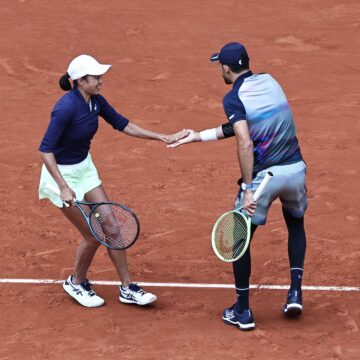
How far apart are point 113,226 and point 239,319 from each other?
1341mm

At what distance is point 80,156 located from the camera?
31.3ft

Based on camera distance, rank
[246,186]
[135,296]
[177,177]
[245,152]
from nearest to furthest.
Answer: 1. [245,152]
2. [246,186]
3. [135,296]
4. [177,177]

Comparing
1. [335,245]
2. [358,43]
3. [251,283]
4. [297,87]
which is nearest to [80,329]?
[251,283]

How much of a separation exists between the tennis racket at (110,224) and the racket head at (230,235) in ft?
2.44

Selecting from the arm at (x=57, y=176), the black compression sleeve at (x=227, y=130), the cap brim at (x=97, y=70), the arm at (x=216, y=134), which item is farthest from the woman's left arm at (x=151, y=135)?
the arm at (x=57, y=176)

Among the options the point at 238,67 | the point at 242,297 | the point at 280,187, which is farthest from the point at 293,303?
the point at 238,67

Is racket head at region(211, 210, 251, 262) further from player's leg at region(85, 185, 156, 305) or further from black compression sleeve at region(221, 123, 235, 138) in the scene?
player's leg at region(85, 185, 156, 305)

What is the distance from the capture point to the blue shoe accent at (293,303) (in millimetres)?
9328

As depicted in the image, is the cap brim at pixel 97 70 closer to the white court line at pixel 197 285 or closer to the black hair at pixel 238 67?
the black hair at pixel 238 67

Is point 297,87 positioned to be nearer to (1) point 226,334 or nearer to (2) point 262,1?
(2) point 262,1

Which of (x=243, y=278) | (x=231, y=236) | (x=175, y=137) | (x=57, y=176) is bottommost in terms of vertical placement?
(x=243, y=278)

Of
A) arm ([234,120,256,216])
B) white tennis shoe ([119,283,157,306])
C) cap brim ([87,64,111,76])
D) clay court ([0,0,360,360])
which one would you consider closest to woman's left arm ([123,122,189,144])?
cap brim ([87,64,111,76])

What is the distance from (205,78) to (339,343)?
7.91 meters

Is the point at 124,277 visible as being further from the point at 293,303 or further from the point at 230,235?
the point at 293,303
